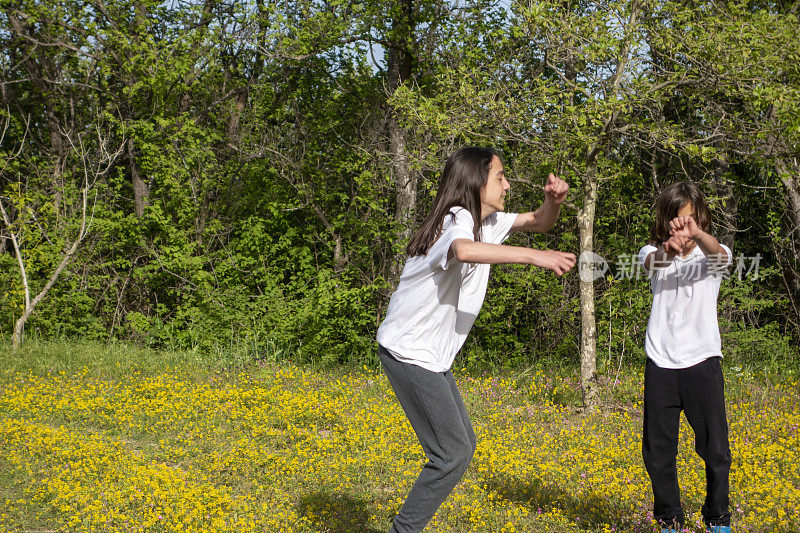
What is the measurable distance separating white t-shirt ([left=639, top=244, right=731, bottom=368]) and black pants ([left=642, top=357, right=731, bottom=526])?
6 cm

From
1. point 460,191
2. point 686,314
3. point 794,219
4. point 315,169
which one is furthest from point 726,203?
point 460,191

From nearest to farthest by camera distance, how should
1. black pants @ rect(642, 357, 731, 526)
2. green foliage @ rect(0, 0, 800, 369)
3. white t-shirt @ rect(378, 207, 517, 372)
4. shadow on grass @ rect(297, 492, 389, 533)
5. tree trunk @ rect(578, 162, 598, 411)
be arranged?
white t-shirt @ rect(378, 207, 517, 372) < black pants @ rect(642, 357, 731, 526) < shadow on grass @ rect(297, 492, 389, 533) < tree trunk @ rect(578, 162, 598, 411) < green foliage @ rect(0, 0, 800, 369)

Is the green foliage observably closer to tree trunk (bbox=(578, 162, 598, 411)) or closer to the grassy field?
tree trunk (bbox=(578, 162, 598, 411))

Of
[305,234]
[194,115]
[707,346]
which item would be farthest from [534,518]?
[194,115]

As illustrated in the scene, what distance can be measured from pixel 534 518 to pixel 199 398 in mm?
3982

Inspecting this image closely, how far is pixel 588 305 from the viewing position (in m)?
7.17

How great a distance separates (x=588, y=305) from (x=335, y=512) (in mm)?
3544

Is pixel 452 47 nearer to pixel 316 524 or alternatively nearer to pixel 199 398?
pixel 199 398

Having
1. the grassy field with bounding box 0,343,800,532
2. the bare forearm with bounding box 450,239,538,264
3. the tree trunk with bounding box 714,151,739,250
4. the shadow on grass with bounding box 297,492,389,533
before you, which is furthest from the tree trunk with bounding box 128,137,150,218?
the bare forearm with bounding box 450,239,538,264

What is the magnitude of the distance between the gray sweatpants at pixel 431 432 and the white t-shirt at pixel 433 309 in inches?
2.5

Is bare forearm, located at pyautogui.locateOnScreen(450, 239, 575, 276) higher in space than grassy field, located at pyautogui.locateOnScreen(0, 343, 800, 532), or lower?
higher

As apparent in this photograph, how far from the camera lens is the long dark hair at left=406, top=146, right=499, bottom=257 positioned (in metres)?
3.12

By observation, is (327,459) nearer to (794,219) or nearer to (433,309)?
(433,309)

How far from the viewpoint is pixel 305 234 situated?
11086 mm
